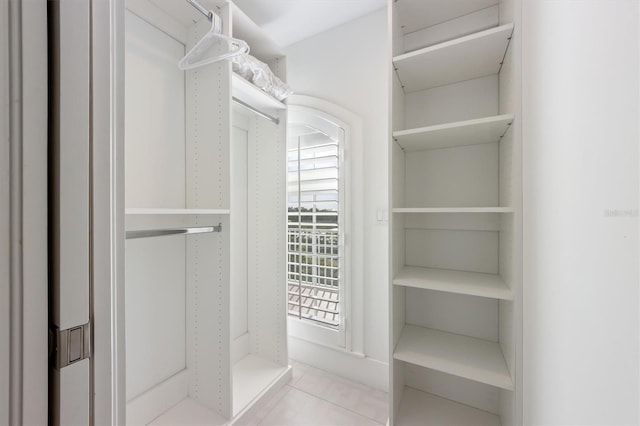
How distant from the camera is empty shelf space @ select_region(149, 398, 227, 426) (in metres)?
1.32

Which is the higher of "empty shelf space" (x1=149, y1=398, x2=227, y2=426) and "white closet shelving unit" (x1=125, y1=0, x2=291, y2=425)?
"white closet shelving unit" (x1=125, y1=0, x2=291, y2=425)

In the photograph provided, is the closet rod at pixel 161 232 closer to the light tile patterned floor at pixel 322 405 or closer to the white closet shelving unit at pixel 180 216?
the white closet shelving unit at pixel 180 216

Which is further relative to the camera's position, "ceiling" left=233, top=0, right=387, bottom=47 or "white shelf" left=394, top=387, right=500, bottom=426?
"ceiling" left=233, top=0, right=387, bottom=47

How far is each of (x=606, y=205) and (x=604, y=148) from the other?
0.11 m

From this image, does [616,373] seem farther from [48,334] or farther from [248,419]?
[248,419]

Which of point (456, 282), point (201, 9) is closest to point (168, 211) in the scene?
point (201, 9)

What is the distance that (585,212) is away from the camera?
573 millimetres

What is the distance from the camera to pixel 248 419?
145cm

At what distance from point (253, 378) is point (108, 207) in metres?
1.60

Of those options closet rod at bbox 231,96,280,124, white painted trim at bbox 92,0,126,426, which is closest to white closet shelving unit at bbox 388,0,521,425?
closet rod at bbox 231,96,280,124

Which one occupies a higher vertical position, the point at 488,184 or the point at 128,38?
the point at 128,38

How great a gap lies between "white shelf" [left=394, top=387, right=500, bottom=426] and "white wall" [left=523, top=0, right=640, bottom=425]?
0.51m

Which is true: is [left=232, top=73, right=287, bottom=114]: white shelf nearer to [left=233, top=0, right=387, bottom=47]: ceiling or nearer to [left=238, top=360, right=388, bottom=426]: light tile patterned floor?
[left=233, top=0, right=387, bottom=47]: ceiling

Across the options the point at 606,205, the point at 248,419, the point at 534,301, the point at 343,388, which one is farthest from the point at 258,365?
the point at 606,205
